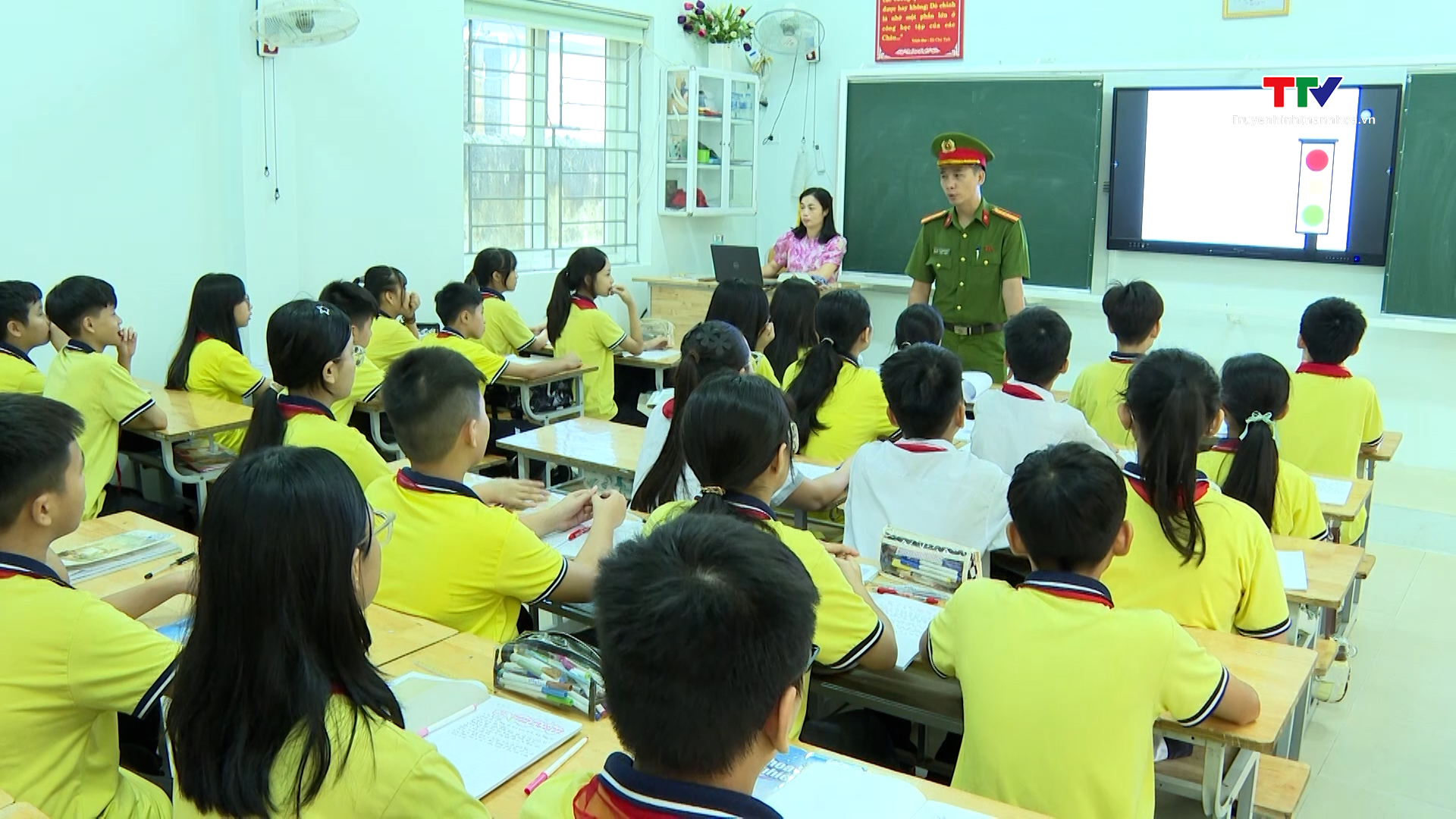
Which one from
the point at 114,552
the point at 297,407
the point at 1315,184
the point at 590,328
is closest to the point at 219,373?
the point at 590,328

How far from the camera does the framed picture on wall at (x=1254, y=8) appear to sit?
20.1ft

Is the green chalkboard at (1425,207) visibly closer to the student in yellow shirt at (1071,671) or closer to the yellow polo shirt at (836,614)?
the student in yellow shirt at (1071,671)

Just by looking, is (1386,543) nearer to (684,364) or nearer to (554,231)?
(684,364)

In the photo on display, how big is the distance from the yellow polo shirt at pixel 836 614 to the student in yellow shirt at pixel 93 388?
2.47m

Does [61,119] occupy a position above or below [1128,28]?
below

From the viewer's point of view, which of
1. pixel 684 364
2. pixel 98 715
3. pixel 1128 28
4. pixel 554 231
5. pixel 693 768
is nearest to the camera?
pixel 693 768

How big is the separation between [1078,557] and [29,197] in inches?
182

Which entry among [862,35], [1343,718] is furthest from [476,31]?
[1343,718]

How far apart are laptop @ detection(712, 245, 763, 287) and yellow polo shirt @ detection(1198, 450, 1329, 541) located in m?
4.00

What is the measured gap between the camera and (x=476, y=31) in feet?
22.4

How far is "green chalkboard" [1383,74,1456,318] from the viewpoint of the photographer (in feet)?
18.8

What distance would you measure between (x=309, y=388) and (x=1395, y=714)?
312 cm

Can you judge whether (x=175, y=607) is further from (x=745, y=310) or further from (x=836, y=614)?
(x=745, y=310)

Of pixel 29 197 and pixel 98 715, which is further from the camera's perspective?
Result: pixel 29 197
